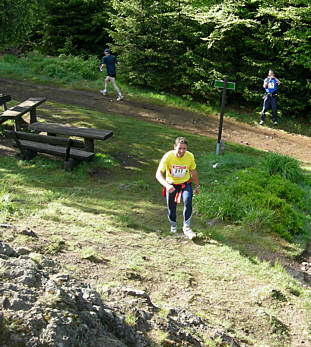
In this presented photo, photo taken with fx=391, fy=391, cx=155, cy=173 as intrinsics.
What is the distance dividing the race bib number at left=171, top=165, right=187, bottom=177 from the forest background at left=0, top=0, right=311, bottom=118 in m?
9.97

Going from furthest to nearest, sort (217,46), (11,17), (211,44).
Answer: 1. (217,46)
2. (211,44)
3. (11,17)

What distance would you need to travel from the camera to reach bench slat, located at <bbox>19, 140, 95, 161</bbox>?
28.8ft

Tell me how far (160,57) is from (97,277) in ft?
46.0

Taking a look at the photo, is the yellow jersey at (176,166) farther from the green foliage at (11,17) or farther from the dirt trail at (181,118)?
the green foliage at (11,17)

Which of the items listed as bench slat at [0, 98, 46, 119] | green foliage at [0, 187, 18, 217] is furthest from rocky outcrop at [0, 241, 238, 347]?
bench slat at [0, 98, 46, 119]

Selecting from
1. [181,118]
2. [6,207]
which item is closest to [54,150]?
[6,207]

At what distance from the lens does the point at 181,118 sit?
1446cm

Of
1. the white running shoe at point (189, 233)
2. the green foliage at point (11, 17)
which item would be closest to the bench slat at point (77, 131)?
the white running shoe at point (189, 233)

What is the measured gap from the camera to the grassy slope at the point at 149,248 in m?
4.49

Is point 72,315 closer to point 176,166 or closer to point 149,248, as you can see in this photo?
point 149,248

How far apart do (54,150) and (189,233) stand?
4.26m

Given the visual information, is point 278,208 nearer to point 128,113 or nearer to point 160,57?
point 128,113

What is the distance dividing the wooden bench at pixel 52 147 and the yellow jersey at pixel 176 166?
3.10 m

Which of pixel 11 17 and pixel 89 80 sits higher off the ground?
pixel 11 17
